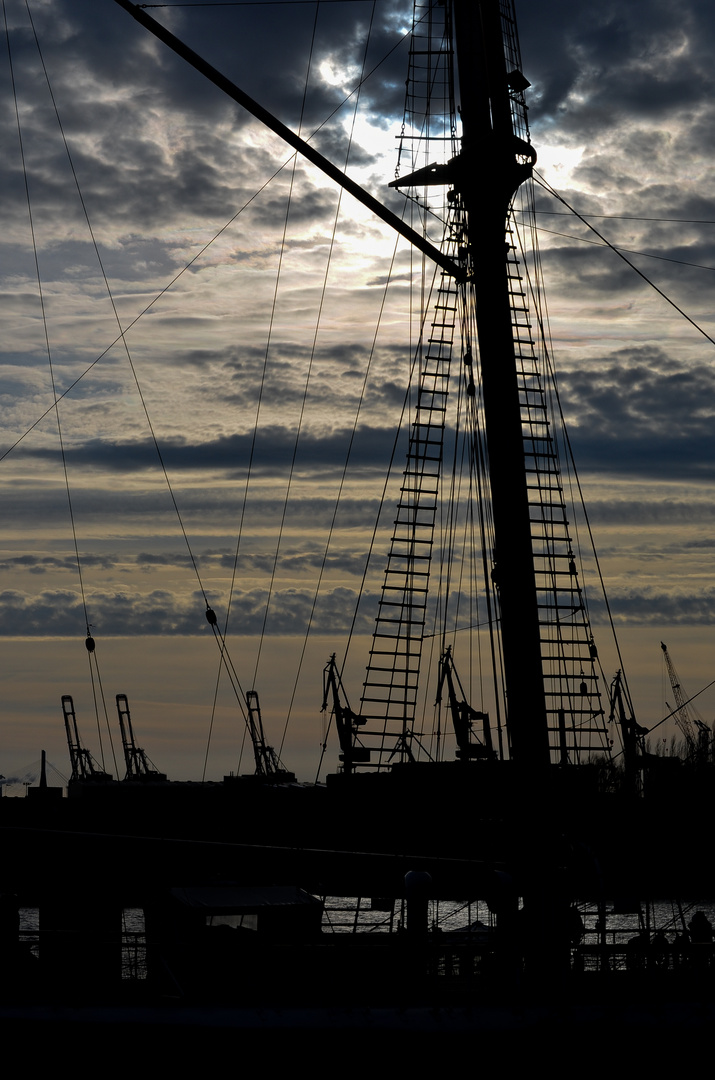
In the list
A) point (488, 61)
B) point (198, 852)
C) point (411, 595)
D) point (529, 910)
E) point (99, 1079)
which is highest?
point (488, 61)

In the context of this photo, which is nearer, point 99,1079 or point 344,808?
point 99,1079

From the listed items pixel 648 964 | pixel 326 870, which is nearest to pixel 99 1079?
pixel 648 964

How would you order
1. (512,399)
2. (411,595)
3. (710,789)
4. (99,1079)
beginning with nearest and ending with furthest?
(99,1079)
(512,399)
(411,595)
(710,789)

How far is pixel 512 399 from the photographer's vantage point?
76.6 feet

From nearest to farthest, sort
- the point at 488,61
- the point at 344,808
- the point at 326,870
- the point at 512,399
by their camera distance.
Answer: the point at 512,399
the point at 488,61
the point at 326,870
the point at 344,808

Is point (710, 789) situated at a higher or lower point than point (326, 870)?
higher

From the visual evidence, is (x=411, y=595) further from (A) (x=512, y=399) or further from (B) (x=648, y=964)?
(B) (x=648, y=964)

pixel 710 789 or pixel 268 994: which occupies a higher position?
pixel 710 789

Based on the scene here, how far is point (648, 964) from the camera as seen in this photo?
20.8m

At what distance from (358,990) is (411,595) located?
17282 mm

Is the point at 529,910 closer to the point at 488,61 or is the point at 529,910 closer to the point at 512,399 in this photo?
the point at 512,399

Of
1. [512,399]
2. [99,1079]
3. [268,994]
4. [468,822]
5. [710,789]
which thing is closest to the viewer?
[99,1079]

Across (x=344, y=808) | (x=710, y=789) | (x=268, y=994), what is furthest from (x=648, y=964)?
(x=710, y=789)

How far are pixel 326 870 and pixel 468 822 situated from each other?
12953 millimetres
